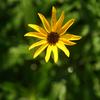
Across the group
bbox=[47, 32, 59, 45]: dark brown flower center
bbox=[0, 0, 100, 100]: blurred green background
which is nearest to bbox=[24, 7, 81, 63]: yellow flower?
bbox=[47, 32, 59, 45]: dark brown flower center

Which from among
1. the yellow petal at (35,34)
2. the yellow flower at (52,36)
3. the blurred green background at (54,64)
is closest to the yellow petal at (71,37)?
the yellow flower at (52,36)

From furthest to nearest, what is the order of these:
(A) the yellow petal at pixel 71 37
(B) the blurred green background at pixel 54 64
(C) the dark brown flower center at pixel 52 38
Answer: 1. (B) the blurred green background at pixel 54 64
2. (C) the dark brown flower center at pixel 52 38
3. (A) the yellow petal at pixel 71 37

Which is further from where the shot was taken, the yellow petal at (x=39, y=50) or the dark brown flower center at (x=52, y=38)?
the dark brown flower center at (x=52, y=38)

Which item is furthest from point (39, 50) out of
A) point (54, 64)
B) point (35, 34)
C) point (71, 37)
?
point (54, 64)

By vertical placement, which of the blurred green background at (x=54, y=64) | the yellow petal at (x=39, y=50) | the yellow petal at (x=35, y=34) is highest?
the blurred green background at (x=54, y=64)

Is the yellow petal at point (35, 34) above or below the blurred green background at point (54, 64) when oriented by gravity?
below

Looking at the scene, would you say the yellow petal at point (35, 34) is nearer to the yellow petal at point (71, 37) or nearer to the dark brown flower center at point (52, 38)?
the dark brown flower center at point (52, 38)

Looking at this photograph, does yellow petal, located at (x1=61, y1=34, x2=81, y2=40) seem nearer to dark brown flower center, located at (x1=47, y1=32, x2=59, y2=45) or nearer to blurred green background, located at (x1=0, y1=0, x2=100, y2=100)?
dark brown flower center, located at (x1=47, y1=32, x2=59, y2=45)

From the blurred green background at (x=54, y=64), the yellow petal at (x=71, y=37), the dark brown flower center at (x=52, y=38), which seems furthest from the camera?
the blurred green background at (x=54, y=64)
